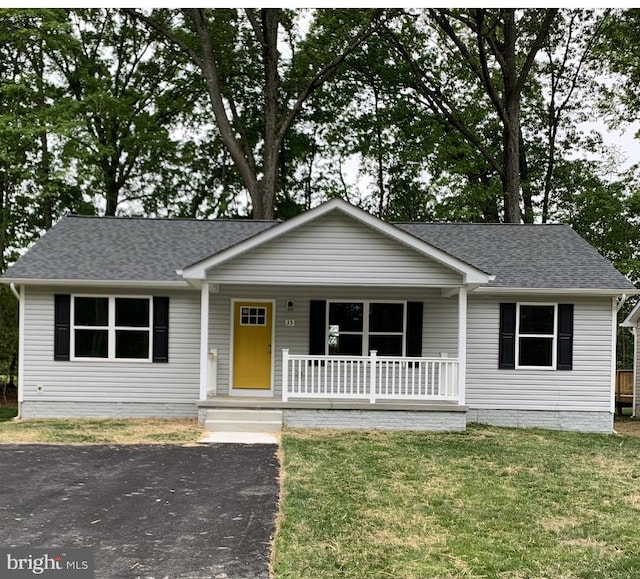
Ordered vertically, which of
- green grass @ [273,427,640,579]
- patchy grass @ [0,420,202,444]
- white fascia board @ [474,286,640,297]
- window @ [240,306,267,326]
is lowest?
patchy grass @ [0,420,202,444]

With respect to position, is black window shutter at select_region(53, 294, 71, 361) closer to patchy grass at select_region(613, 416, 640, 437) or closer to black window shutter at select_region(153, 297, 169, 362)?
black window shutter at select_region(153, 297, 169, 362)

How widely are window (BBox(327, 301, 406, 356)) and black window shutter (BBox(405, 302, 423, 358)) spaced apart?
4.7 inches

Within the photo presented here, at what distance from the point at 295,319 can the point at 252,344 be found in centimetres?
102

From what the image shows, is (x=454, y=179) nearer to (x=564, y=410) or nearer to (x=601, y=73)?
(x=601, y=73)

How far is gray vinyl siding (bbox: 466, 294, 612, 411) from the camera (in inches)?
468

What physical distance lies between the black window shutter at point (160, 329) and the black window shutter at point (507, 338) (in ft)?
21.8

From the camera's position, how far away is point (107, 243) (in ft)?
42.4

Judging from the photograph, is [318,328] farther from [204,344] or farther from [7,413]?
[7,413]

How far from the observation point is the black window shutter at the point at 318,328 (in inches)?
473

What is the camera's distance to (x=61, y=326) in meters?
11.7

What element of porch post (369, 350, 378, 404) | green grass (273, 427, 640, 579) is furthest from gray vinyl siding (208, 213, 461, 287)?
green grass (273, 427, 640, 579)

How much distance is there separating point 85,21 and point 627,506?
948 inches

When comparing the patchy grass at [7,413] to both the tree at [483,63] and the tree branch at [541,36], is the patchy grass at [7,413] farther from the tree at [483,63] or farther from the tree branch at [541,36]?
the tree branch at [541,36]

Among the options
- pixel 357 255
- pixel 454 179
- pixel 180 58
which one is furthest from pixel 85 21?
pixel 357 255
